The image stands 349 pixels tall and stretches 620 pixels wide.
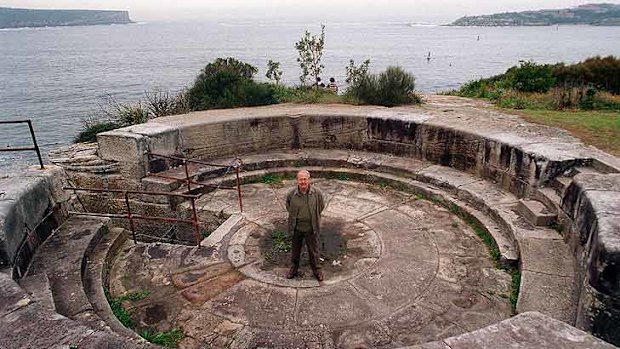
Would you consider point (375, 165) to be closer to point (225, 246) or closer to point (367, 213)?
point (367, 213)

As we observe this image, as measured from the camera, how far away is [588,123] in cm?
933

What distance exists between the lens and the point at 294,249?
5152mm

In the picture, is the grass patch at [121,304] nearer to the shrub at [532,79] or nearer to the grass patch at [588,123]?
the grass patch at [588,123]

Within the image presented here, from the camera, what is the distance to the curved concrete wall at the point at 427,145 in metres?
4.47

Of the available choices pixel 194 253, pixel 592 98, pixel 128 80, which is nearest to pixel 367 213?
pixel 194 253

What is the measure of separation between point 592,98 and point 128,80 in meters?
42.5

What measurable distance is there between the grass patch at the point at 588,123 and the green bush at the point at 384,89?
9.12 ft

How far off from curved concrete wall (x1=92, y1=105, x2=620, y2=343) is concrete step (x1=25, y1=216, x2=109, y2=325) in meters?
1.96

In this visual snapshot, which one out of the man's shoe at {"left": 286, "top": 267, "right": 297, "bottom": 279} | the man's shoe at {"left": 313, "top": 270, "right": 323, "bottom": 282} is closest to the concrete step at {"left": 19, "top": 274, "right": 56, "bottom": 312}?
the man's shoe at {"left": 286, "top": 267, "right": 297, "bottom": 279}

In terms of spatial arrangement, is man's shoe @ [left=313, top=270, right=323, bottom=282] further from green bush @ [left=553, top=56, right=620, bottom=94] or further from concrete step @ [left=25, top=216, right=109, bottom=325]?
green bush @ [left=553, top=56, right=620, bottom=94]

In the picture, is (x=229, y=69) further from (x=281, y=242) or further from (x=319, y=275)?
(x=319, y=275)

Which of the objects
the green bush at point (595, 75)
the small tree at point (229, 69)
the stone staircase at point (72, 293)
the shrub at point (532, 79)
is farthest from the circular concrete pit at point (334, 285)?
the green bush at point (595, 75)

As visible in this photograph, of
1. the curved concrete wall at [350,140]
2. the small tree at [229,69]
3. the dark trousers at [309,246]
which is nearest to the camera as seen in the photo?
the dark trousers at [309,246]

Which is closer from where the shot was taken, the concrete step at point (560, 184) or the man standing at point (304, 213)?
the man standing at point (304, 213)
